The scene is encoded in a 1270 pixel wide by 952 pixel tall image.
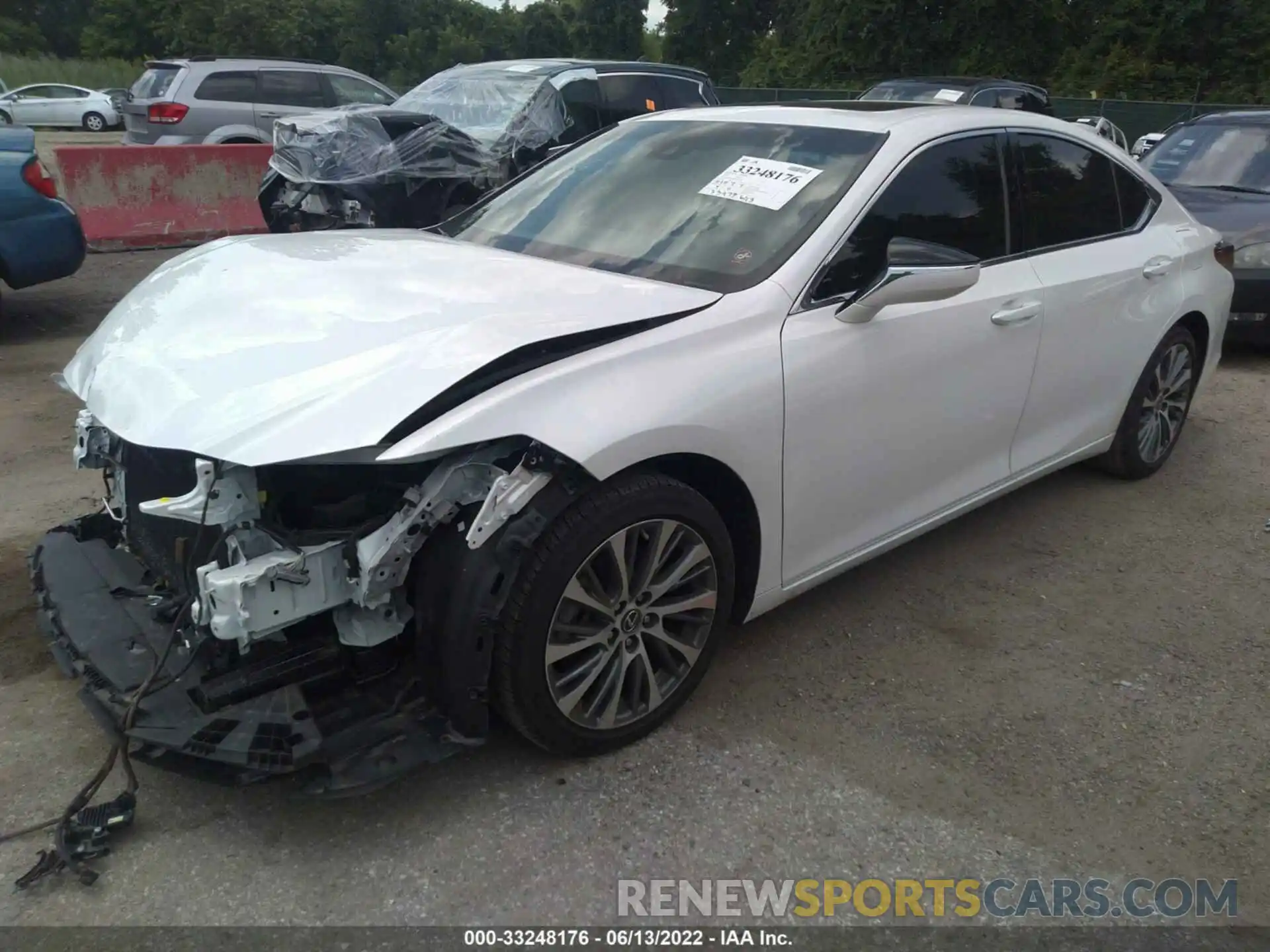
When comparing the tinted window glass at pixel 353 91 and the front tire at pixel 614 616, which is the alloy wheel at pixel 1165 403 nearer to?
the front tire at pixel 614 616

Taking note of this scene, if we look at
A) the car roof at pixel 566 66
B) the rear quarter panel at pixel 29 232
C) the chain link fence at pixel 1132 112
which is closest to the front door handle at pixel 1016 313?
the rear quarter panel at pixel 29 232

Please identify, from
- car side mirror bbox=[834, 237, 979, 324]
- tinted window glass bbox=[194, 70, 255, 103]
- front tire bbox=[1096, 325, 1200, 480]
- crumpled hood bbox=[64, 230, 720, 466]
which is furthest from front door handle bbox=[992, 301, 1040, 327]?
tinted window glass bbox=[194, 70, 255, 103]

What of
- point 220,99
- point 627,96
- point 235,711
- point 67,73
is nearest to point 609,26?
point 67,73

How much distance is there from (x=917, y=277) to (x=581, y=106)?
6.76 m

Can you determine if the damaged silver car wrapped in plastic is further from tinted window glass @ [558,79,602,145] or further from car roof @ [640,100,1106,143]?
car roof @ [640,100,1106,143]

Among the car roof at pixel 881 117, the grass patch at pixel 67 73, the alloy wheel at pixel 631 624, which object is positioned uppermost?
the car roof at pixel 881 117

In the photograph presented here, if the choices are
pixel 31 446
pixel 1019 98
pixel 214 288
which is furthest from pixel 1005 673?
pixel 1019 98

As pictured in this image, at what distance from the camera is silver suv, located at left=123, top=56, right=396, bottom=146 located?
12820mm

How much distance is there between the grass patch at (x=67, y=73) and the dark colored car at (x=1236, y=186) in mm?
41297

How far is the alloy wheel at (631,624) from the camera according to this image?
261 centimetres

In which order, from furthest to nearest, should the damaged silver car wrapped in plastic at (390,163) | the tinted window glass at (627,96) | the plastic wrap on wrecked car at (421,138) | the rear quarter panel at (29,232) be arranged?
the tinted window glass at (627,96) → the plastic wrap on wrecked car at (421,138) → the damaged silver car wrapped in plastic at (390,163) → the rear quarter panel at (29,232)

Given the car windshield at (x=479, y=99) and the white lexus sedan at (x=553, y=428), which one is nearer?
the white lexus sedan at (x=553, y=428)

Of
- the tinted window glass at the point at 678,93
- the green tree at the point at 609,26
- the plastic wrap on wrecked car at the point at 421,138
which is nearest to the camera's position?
the plastic wrap on wrecked car at the point at 421,138

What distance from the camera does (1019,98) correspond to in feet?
45.9
